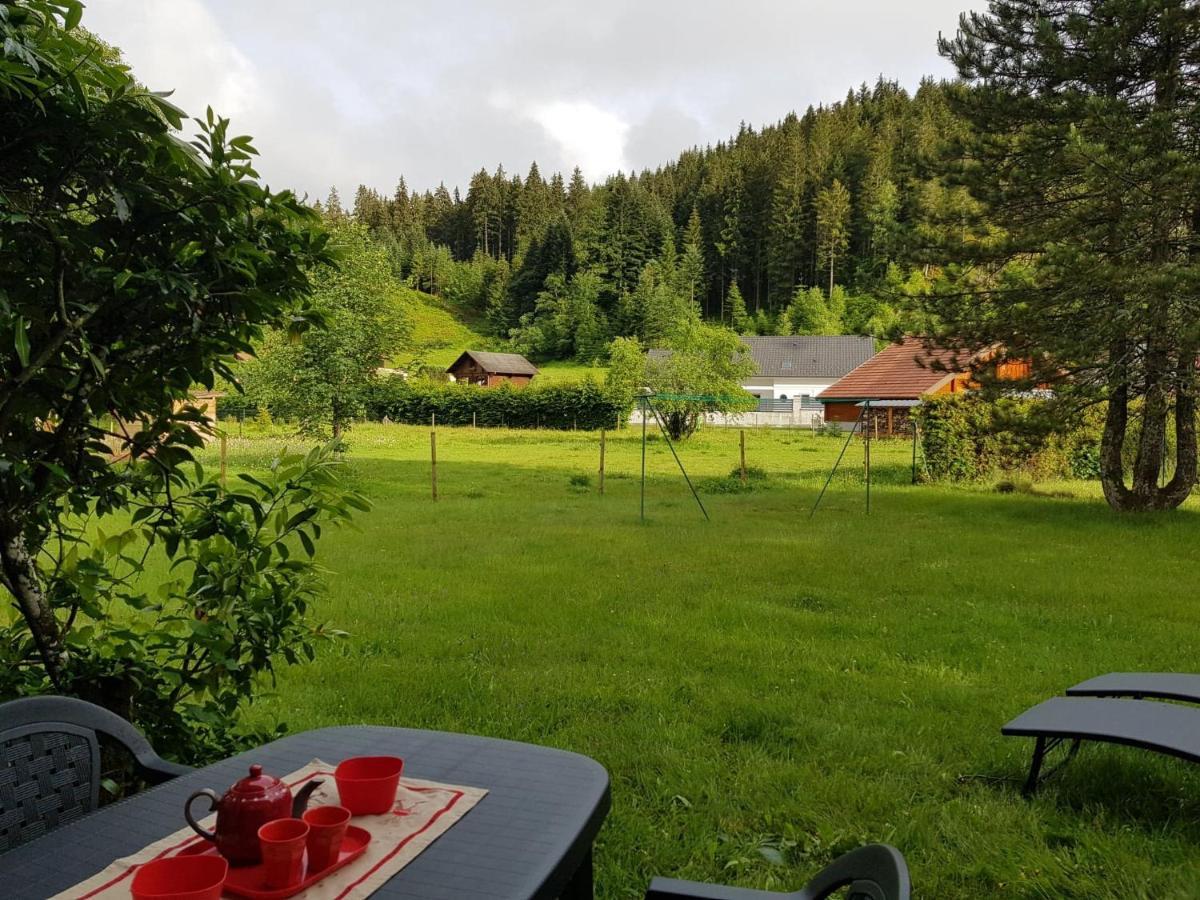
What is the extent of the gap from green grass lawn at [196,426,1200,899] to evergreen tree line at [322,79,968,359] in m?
57.3

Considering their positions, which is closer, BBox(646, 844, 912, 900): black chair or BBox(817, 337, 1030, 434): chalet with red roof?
BBox(646, 844, 912, 900): black chair

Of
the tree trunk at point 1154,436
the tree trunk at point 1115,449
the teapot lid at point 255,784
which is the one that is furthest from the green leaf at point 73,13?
the tree trunk at point 1115,449

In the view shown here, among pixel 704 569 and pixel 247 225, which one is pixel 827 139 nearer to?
pixel 704 569

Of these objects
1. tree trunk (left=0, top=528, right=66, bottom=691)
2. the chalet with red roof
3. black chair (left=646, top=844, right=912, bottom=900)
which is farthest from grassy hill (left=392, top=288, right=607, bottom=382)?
black chair (left=646, top=844, right=912, bottom=900)

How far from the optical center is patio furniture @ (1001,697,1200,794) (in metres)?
2.86

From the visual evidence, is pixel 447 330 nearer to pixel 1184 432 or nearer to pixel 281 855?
pixel 1184 432

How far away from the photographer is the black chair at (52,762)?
181cm

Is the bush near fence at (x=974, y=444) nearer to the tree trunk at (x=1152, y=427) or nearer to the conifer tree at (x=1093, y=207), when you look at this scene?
the tree trunk at (x=1152, y=427)

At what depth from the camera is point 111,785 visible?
199 cm

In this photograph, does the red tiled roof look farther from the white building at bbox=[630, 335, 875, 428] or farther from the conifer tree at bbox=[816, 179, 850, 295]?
the conifer tree at bbox=[816, 179, 850, 295]

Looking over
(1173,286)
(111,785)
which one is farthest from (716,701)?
(1173,286)

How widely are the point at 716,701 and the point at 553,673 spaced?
101 cm

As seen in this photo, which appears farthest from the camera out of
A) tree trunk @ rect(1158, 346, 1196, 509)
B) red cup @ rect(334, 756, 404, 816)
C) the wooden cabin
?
the wooden cabin

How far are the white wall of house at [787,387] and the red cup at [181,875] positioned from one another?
171ft
